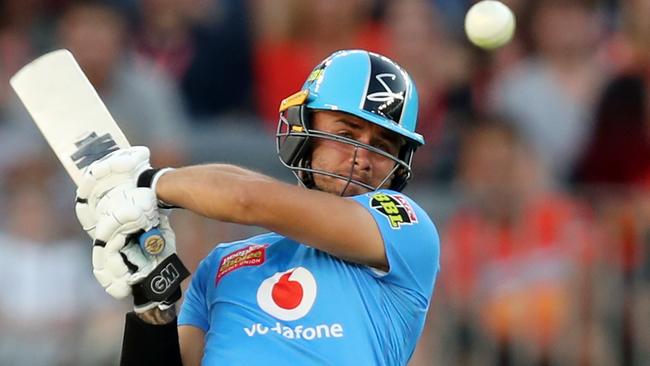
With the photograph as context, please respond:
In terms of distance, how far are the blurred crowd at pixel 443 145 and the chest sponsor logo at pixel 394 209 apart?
3975 millimetres

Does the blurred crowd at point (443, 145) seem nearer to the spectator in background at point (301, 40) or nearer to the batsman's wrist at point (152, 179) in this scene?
the spectator in background at point (301, 40)

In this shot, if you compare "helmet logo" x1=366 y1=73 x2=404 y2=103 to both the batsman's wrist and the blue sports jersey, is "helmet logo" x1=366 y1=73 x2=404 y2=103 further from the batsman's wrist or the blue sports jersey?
the batsman's wrist

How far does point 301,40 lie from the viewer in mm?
11133

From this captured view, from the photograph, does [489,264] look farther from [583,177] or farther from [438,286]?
[583,177]

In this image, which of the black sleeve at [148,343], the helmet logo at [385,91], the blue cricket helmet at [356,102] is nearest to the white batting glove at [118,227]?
the black sleeve at [148,343]

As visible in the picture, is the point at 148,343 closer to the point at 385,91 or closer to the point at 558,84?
the point at 385,91

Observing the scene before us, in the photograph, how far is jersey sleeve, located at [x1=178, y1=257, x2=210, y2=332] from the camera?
546 centimetres

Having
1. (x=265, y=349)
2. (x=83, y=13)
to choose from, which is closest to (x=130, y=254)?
(x=265, y=349)

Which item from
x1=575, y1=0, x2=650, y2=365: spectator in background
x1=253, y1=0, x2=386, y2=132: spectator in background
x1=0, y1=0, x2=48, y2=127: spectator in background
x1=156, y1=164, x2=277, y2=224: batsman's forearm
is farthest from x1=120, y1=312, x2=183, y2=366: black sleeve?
x1=253, y1=0, x2=386, y2=132: spectator in background

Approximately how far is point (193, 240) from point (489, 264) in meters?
2.02

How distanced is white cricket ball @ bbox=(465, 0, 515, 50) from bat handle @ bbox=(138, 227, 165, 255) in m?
2.65

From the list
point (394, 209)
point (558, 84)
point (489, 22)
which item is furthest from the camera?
point (558, 84)

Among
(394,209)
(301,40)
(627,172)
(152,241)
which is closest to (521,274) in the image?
(627,172)

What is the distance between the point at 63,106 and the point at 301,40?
5845 mm
